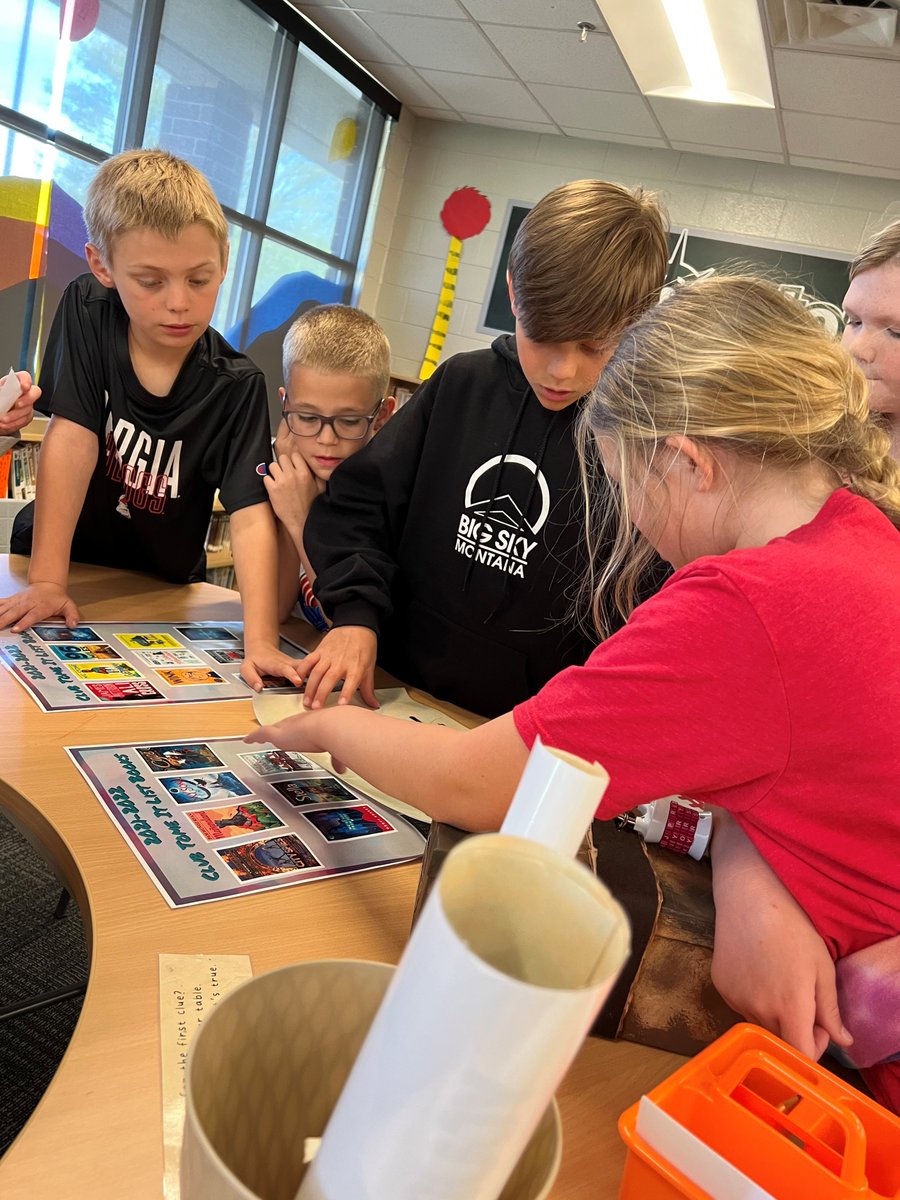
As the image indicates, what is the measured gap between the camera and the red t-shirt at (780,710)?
0.65 meters

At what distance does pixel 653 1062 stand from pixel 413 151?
627 centimetres

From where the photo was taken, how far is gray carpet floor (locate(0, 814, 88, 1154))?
1633mm

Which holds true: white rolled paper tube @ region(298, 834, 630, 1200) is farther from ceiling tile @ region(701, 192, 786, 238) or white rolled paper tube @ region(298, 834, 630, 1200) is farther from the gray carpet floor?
ceiling tile @ region(701, 192, 786, 238)

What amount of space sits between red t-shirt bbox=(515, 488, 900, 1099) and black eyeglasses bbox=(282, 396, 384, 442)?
103 centimetres

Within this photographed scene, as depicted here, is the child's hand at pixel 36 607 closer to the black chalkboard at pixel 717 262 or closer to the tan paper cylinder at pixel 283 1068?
the tan paper cylinder at pixel 283 1068

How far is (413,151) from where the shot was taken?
604 cm

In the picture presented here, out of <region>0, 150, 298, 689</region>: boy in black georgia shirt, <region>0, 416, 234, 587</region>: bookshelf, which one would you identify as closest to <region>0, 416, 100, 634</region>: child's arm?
<region>0, 150, 298, 689</region>: boy in black georgia shirt

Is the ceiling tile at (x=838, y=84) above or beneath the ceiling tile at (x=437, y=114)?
beneath

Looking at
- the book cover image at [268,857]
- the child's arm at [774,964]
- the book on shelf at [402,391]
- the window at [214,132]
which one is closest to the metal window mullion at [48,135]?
the window at [214,132]

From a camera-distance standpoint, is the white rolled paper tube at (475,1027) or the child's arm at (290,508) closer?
the white rolled paper tube at (475,1027)

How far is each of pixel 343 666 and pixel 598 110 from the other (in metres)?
4.68

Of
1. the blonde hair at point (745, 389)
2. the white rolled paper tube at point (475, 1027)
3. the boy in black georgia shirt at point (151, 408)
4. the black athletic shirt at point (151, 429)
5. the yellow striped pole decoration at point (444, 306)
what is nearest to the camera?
the white rolled paper tube at point (475, 1027)

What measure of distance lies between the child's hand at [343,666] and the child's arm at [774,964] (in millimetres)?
608

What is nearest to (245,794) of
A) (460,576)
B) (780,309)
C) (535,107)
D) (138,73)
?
(460,576)
